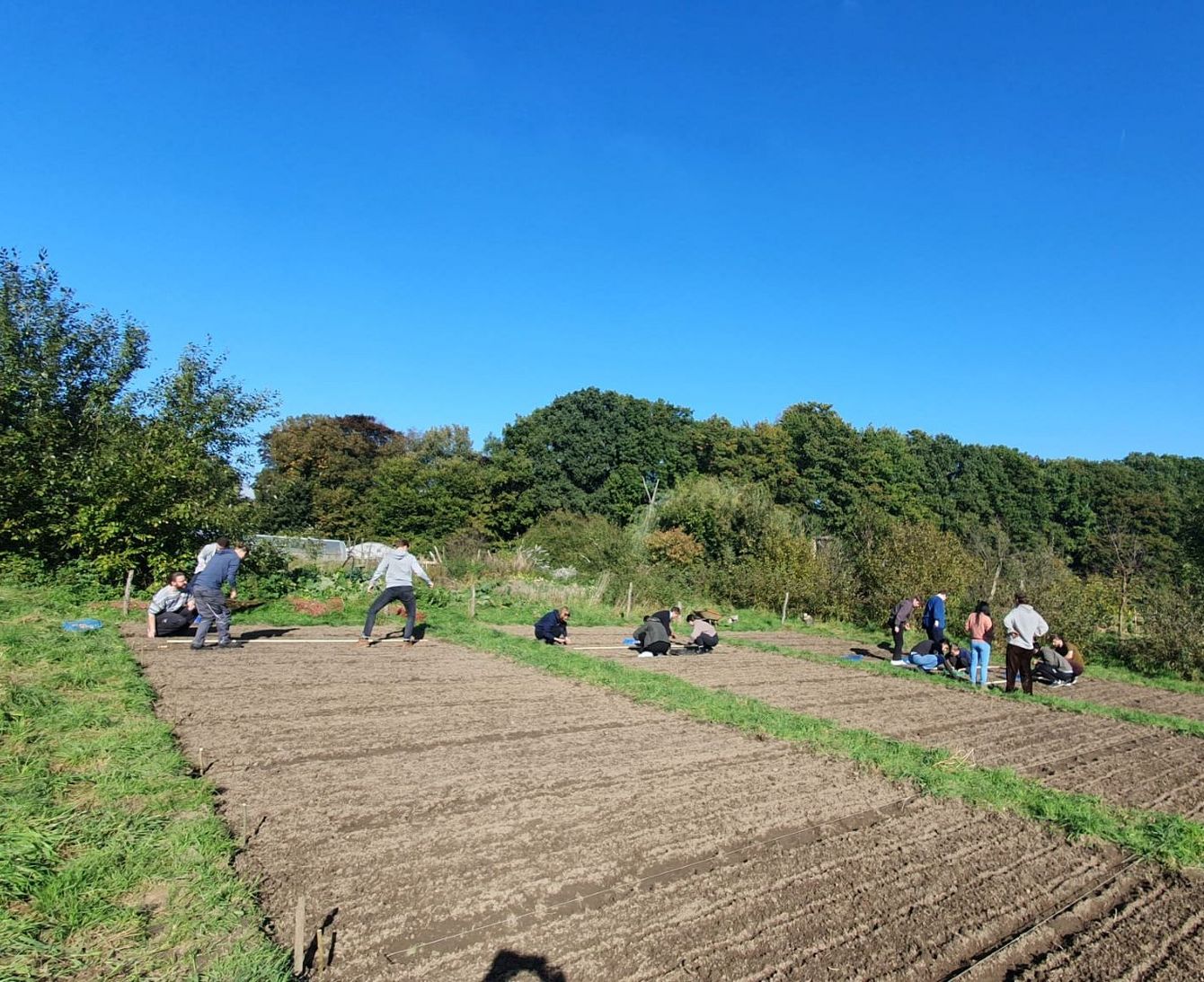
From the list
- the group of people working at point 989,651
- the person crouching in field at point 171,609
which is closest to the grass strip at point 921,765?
the group of people working at point 989,651

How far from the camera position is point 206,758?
5.39 m

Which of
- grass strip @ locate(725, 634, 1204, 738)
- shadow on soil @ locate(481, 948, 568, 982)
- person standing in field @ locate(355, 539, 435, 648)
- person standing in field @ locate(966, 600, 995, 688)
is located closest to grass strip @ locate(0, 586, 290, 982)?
shadow on soil @ locate(481, 948, 568, 982)

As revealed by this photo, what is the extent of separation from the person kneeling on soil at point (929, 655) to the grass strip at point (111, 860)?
11712mm

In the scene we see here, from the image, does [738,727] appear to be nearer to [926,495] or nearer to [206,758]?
[206,758]

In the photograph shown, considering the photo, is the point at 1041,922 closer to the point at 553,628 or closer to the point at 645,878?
the point at 645,878

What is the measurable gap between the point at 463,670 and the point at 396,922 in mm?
6797

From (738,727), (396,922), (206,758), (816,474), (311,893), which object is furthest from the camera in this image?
(816,474)

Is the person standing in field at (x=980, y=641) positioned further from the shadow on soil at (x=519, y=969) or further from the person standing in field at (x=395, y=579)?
the shadow on soil at (x=519, y=969)

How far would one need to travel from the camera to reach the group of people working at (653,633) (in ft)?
40.8

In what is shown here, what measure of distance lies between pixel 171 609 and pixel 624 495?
30.8 m

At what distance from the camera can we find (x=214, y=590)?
400 inches

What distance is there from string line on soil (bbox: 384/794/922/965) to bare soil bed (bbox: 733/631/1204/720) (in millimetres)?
8027

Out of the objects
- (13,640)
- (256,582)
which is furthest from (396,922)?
(256,582)

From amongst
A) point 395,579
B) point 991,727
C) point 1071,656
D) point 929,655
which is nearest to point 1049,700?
point 991,727
